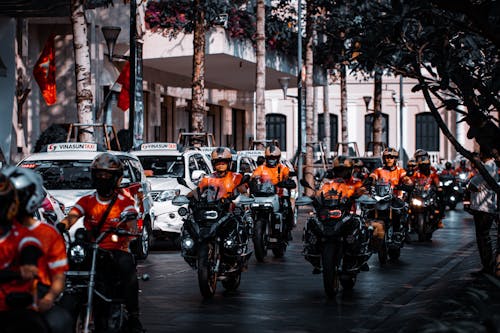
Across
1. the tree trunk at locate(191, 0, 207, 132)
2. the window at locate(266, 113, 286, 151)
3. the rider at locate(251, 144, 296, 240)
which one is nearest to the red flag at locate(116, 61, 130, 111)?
the tree trunk at locate(191, 0, 207, 132)

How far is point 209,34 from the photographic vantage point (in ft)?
116

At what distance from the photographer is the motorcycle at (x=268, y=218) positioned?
17.9 m

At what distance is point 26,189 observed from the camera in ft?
20.0

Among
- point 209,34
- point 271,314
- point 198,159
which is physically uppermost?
point 209,34

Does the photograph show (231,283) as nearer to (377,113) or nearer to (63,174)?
(63,174)

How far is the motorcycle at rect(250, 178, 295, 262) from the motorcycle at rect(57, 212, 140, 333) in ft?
30.0

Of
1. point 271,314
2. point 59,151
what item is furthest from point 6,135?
point 271,314

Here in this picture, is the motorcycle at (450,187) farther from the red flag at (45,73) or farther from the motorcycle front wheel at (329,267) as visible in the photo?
the motorcycle front wheel at (329,267)

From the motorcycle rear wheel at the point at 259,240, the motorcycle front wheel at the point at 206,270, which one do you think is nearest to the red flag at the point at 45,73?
the motorcycle rear wheel at the point at 259,240

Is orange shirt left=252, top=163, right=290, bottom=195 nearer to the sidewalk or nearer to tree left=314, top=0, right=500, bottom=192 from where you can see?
the sidewalk

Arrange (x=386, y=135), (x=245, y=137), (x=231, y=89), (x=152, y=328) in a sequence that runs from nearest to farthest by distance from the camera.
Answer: (x=152, y=328)
(x=231, y=89)
(x=245, y=137)
(x=386, y=135)

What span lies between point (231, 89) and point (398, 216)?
3570 centimetres

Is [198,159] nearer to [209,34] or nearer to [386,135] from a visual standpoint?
[209,34]

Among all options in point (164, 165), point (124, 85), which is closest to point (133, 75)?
point (164, 165)
